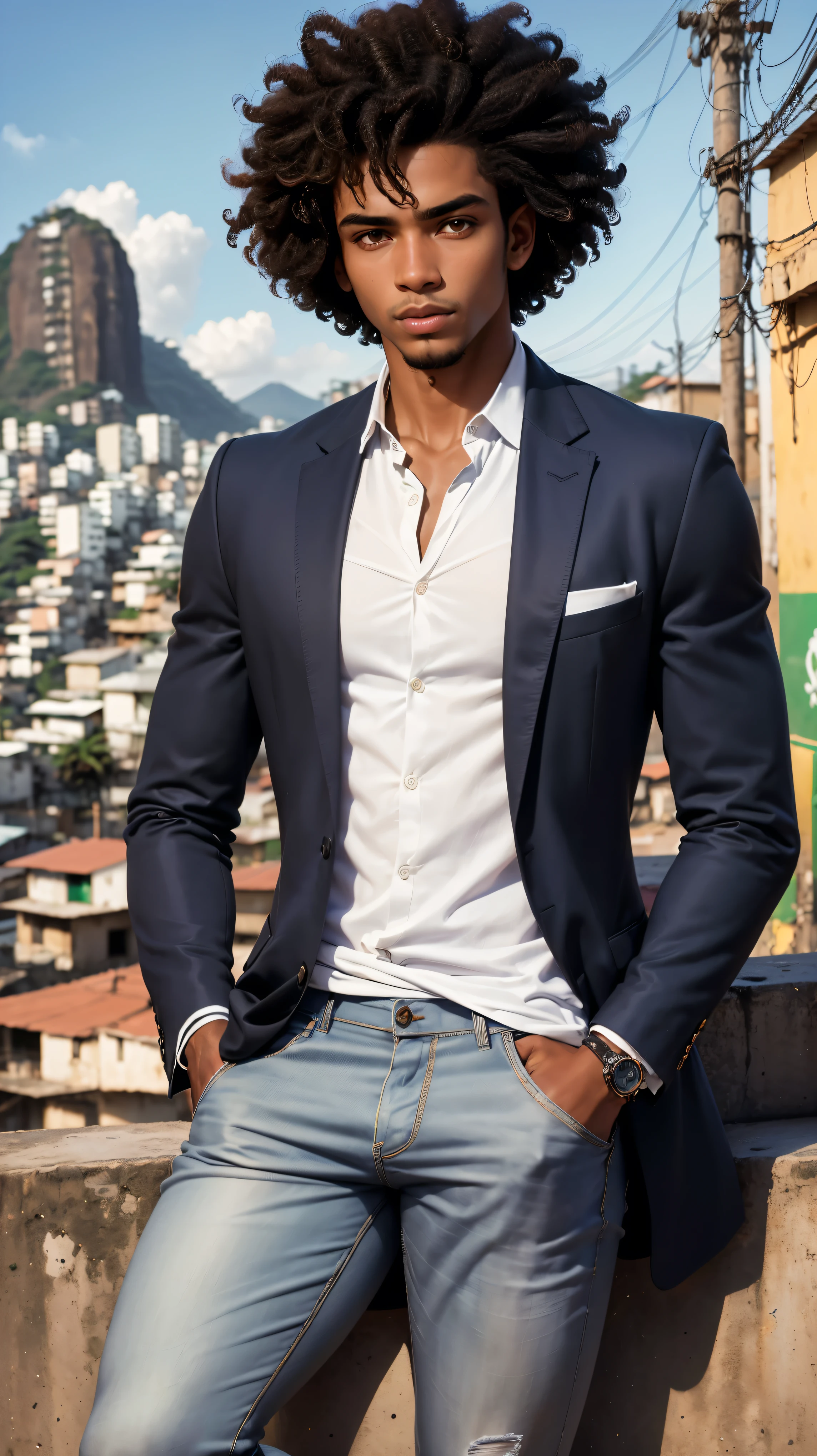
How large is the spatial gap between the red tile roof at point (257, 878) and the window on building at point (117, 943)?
17.0 ft

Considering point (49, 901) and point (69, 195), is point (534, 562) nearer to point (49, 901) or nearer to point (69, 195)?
point (49, 901)

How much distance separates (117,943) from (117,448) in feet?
177

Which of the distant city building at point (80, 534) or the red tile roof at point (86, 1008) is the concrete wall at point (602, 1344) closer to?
the red tile roof at point (86, 1008)

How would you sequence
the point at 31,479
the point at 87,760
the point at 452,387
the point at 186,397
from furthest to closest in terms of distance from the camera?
the point at 186,397, the point at 31,479, the point at 87,760, the point at 452,387

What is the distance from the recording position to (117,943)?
33.6 meters

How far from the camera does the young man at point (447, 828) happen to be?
1.49 m

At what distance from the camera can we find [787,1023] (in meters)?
2.18

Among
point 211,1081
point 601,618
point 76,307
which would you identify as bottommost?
point 211,1081

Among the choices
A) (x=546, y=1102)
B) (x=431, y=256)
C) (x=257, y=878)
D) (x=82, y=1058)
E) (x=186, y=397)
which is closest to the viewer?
(x=546, y=1102)

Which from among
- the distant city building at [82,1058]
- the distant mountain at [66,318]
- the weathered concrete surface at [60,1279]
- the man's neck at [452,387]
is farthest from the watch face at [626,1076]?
the distant mountain at [66,318]

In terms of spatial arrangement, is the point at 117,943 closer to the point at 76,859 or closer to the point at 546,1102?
the point at 76,859

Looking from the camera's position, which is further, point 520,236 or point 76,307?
point 76,307

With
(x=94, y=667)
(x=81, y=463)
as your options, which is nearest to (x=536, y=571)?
(x=94, y=667)

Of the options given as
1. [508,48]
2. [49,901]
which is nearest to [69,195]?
[49,901]
